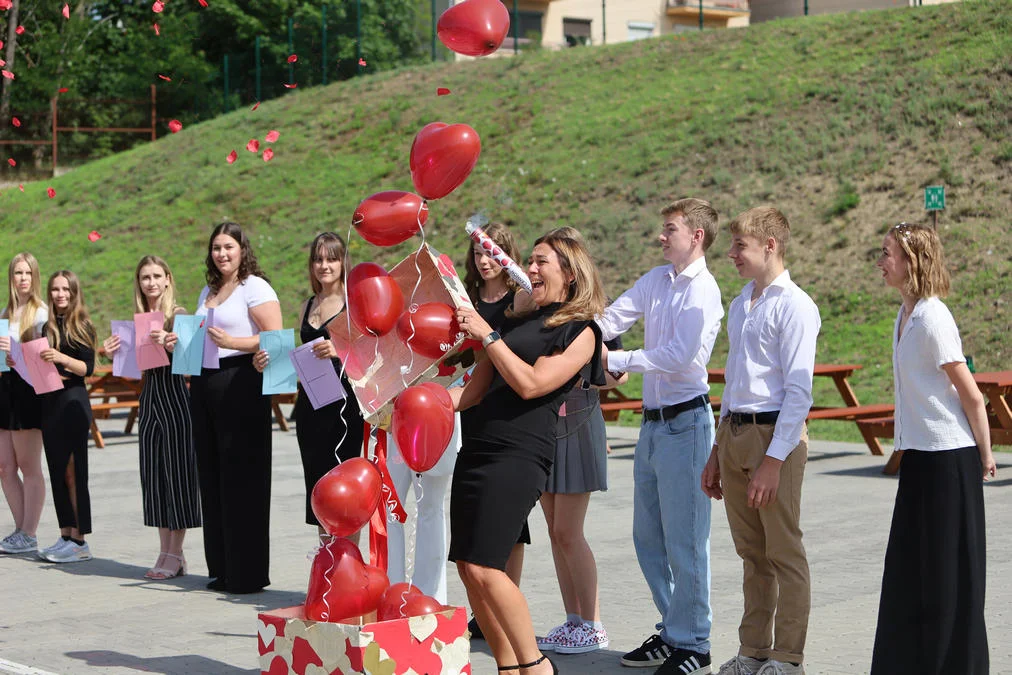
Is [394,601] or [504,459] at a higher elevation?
[504,459]

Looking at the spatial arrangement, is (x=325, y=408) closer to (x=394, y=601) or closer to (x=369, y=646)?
(x=394, y=601)

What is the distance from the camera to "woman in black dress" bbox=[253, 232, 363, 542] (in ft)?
24.1

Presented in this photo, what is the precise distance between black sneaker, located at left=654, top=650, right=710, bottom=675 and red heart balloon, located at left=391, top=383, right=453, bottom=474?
157 cm

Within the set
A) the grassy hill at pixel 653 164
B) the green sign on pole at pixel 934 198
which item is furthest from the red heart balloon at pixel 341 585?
the green sign on pole at pixel 934 198

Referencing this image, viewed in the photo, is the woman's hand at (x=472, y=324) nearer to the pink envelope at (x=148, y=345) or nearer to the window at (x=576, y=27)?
the pink envelope at (x=148, y=345)

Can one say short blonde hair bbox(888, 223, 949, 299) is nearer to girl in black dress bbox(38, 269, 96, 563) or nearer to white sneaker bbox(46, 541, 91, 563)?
girl in black dress bbox(38, 269, 96, 563)

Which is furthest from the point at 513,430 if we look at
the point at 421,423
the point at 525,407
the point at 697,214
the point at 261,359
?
the point at 261,359

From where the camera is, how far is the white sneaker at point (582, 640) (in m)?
6.22

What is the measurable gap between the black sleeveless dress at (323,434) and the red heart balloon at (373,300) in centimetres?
226

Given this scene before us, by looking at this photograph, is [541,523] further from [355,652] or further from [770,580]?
[355,652]

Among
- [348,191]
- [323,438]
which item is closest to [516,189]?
[348,191]

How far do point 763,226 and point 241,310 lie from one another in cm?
370

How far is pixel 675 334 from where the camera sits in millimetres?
5781

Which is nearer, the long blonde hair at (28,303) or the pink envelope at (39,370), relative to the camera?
the pink envelope at (39,370)
